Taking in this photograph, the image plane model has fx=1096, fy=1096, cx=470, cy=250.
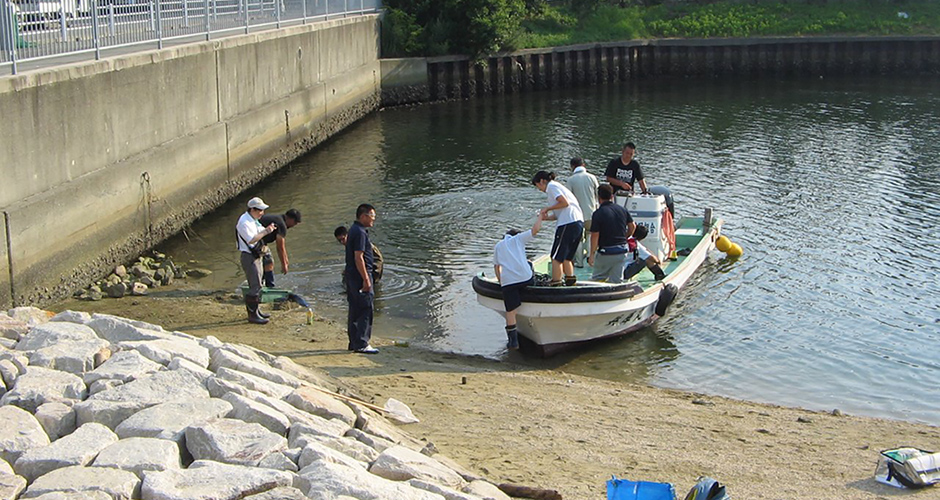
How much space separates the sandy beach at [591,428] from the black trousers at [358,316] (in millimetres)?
216

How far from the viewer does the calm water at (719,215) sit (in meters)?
14.2

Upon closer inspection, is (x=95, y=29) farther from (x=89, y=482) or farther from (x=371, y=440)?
(x=89, y=482)

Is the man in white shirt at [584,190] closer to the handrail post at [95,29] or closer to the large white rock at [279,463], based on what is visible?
the large white rock at [279,463]

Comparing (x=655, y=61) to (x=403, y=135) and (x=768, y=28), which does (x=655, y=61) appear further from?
(x=403, y=135)

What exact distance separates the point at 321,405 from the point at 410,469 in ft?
4.91

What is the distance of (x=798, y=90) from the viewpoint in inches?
1709

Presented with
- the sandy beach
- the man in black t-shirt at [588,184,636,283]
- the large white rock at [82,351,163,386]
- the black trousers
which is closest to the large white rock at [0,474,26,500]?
the large white rock at [82,351,163,386]

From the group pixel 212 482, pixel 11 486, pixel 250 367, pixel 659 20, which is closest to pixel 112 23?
pixel 250 367

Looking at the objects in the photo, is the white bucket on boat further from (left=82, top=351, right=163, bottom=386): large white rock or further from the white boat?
(left=82, top=351, right=163, bottom=386): large white rock

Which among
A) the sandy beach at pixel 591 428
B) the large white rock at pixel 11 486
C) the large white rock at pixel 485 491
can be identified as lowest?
the sandy beach at pixel 591 428

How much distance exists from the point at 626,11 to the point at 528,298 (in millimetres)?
38644

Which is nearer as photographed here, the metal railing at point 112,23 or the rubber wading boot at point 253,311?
the rubber wading boot at point 253,311

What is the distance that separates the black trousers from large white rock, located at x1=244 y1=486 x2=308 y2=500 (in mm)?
5479

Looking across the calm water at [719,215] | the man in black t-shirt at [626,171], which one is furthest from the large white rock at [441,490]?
the man in black t-shirt at [626,171]
